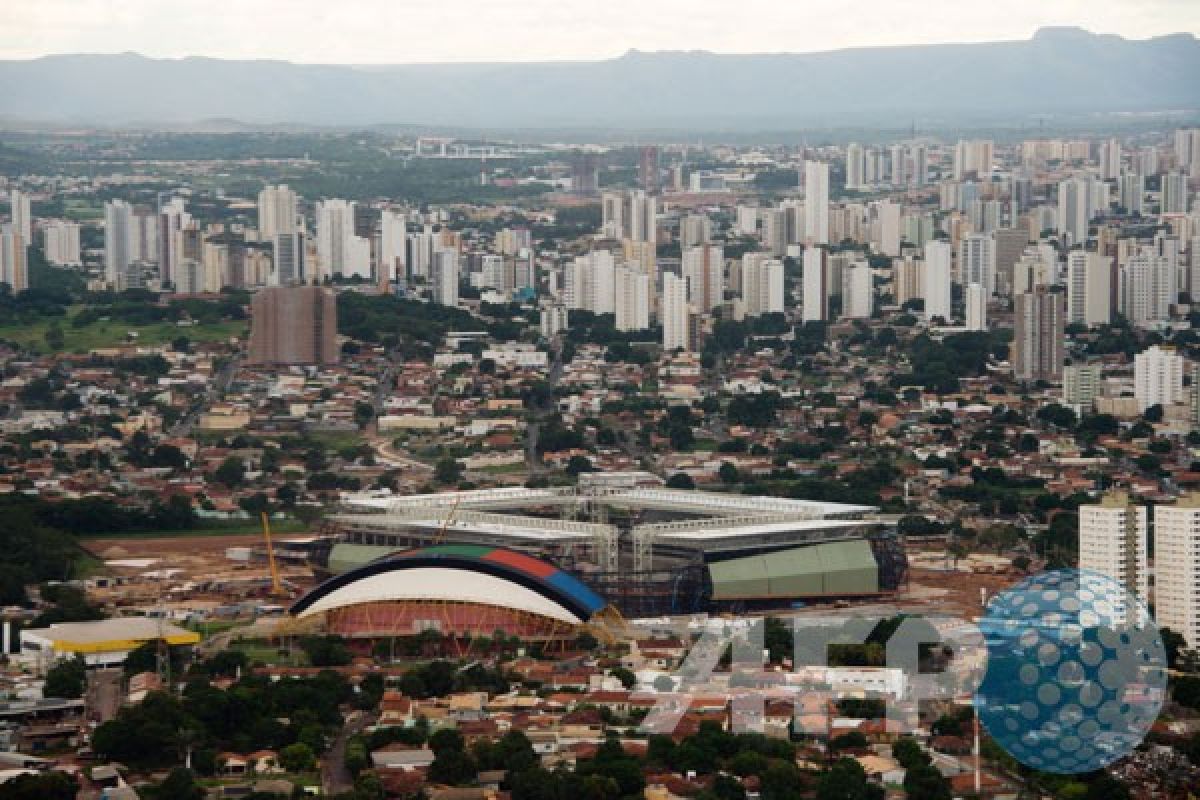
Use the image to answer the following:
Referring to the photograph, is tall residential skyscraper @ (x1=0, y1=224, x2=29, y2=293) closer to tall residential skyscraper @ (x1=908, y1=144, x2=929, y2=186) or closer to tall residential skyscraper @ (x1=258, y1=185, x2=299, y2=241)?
tall residential skyscraper @ (x1=258, y1=185, x2=299, y2=241)

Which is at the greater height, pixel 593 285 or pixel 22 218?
pixel 22 218

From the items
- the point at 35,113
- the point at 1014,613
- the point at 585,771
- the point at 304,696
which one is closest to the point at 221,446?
the point at 304,696

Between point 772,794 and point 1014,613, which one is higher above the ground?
point 1014,613

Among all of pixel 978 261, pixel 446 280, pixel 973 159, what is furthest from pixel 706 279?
pixel 973 159

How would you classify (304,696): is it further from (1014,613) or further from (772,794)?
(1014,613)

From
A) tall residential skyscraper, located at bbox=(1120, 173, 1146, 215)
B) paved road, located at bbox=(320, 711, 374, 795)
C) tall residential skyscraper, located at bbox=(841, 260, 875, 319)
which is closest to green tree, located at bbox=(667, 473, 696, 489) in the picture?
paved road, located at bbox=(320, 711, 374, 795)

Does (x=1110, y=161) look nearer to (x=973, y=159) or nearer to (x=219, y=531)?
(x=973, y=159)
